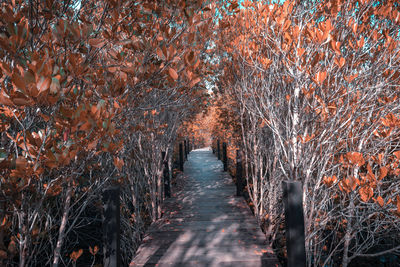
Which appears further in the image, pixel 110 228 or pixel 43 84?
pixel 110 228

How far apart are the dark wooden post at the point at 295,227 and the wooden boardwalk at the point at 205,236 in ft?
3.80

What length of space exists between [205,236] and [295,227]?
214 cm

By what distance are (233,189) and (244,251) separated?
3.33 meters

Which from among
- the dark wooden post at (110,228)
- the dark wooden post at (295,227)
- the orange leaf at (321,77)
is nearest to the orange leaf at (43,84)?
the dark wooden post at (110,228)

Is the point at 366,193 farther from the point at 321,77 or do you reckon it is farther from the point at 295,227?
the point at 321,77

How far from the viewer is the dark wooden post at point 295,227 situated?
2.06 m

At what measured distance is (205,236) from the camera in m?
3.89

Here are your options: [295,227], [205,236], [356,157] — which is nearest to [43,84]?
[295,227]

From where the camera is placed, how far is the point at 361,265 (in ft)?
14.5

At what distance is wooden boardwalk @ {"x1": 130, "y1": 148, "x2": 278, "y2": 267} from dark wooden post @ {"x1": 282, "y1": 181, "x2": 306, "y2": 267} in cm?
116

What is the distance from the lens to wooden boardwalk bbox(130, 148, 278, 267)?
3.20 meters

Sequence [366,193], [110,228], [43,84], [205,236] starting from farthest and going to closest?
[205,236], [110,228], [366,193], [43,84]

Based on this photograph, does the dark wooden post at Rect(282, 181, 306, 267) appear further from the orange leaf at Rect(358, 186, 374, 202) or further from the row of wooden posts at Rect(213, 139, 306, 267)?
the orange leaf at Rect(358, 186, 374, 202)

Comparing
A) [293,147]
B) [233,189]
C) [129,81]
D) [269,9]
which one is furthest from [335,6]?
[233,189]
